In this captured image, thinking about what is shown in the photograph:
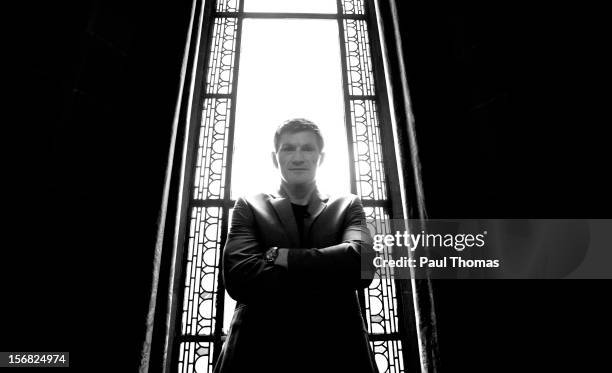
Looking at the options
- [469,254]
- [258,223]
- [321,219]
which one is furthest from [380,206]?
[258,223]

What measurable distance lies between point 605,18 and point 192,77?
82.4 inches

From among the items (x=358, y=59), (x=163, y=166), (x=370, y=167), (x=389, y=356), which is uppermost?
(x=358, y=59)

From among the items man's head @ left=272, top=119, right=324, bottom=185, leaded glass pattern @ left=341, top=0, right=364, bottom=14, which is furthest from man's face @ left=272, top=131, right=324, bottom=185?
leaded glass pattern @ left=341, top=0, right=364, bottom=14

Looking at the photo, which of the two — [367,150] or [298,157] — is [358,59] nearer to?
[367,150]

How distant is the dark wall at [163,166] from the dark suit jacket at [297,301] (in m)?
0.50

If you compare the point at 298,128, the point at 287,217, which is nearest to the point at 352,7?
the point at 298,128

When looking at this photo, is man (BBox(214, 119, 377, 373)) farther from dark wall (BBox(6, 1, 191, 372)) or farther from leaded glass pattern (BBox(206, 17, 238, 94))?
leaded glass pattern (BBox(206, 17, 238, 94))

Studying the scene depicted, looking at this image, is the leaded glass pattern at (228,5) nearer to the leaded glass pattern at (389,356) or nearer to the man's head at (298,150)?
the man's head at (298,150)

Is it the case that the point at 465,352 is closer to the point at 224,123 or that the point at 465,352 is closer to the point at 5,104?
the point at 224,123

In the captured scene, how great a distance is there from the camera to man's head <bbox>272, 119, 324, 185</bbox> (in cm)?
135

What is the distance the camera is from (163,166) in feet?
5.17

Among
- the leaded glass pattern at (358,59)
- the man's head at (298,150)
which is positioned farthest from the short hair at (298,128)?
the leaded glass pattern at (358,59)

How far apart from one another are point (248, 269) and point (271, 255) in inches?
3.6

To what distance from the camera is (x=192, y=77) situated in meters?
1.95
